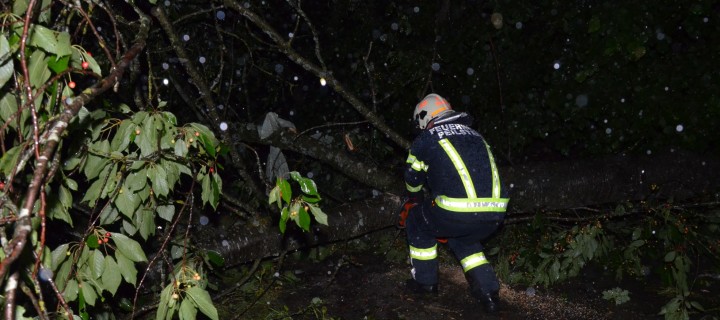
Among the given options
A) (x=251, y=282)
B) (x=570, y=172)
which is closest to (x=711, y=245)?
(x=570, y=172)

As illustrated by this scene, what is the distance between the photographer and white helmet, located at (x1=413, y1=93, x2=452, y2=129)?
4.04 meters

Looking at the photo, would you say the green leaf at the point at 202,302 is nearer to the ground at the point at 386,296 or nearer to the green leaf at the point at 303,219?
the green leaf at the point at 303,219

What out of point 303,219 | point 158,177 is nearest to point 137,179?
point 158,177

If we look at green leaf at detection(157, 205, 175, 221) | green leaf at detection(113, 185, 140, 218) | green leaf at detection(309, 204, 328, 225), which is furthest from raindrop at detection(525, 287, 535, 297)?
green leaf at detection(113, 185, 140, 218)

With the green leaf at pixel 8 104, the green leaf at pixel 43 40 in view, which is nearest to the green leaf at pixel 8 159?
the green leaf at pixel 8 104

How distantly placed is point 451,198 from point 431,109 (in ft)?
2.19

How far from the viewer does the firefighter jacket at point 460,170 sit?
3.78m

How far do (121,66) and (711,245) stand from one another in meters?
4.19

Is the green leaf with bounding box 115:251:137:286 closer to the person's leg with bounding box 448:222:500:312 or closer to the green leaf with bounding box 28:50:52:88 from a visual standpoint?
the green leaf with bounding box 28:50:52:88

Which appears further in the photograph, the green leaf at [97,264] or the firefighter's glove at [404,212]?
the firefighter's glove at [404,212]

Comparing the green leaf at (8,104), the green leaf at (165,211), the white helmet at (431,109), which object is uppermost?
the white helmet at (431,109)

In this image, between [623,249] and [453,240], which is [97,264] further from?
[623,249]

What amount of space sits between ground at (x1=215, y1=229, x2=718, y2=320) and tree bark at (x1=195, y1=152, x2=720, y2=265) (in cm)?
37

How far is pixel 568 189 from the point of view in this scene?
4406mm
